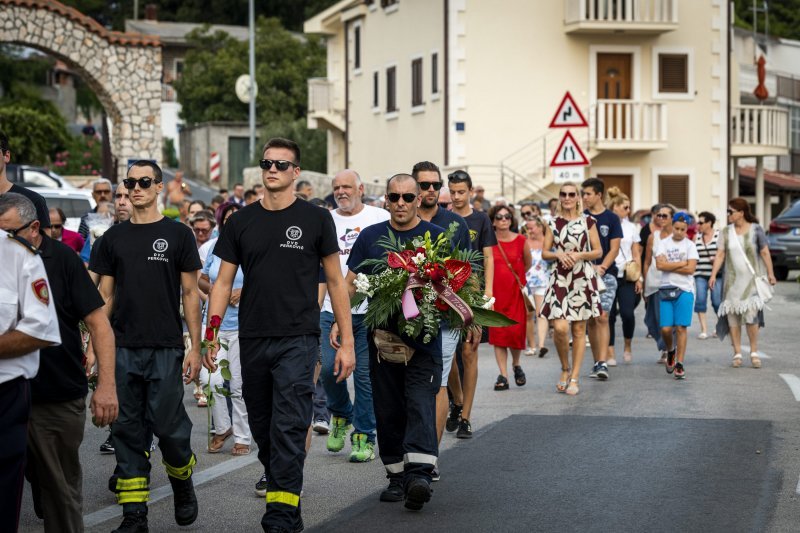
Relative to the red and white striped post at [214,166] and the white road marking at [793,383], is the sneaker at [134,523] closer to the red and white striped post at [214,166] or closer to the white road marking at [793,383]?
the white road marking at [793,383]

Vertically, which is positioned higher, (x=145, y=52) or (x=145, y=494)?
(x=145, y=52)

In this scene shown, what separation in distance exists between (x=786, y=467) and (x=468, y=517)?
2.68m

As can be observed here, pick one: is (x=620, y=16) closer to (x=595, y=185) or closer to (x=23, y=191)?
(x=595, y=185)

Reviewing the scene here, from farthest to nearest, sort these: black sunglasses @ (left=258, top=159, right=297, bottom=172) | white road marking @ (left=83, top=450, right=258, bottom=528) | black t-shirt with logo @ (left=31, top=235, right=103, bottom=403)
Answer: white road marking @ (left=83, top=450, right=258, bottom=528) → black sunglasses @ (left=258, top=159, right=297, bottom=172) → black t-shirt with logo @ (left=31, top=235, right=103, bottom=403)

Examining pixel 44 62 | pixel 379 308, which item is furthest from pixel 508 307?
pixel 44 62

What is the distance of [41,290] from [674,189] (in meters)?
36.5

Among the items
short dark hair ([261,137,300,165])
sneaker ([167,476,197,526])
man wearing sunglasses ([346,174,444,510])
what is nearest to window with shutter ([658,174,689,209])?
man wearing sunglasses ([346,174,444,510])

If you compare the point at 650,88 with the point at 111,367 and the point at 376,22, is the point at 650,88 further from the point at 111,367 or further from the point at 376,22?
the point at 111,367

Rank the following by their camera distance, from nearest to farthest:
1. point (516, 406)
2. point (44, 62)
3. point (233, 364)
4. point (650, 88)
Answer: point (233, 364)
point (516, 406)
point (650, 88)
point (44, 62)

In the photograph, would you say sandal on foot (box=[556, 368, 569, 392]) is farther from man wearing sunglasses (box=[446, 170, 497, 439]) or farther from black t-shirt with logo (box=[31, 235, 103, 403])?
black t-shirt with logo (box=[31, 235, 103, 403])

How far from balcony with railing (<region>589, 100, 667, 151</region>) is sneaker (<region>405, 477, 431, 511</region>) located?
31.5 meters

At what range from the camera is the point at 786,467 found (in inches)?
369

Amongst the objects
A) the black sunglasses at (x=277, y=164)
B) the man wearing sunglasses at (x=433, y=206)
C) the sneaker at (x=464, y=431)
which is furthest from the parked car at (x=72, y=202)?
the black sunglasses at (x=277, y=164)

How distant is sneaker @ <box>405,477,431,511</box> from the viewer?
26.0 feet
